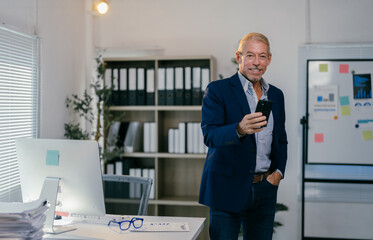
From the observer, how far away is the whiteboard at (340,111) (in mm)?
3551

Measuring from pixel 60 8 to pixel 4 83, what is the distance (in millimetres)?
1055

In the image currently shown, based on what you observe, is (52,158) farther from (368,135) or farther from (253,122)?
(368,135)

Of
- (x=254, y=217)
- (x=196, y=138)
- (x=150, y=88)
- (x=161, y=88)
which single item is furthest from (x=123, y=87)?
(x=254, y=217)

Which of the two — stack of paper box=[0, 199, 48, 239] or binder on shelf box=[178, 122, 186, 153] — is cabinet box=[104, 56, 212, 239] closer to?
binder on shelf box=[178, 122, 186, 153]

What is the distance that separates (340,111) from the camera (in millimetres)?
3586

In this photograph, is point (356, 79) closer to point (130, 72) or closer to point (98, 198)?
point (130, 72)

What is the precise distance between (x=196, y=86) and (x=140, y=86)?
502 millimetres

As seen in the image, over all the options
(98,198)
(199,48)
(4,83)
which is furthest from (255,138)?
(199,48)

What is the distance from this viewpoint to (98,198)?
5.74ft

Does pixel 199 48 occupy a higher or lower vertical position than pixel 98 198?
higher

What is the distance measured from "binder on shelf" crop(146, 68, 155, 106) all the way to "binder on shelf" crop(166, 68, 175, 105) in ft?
0.45

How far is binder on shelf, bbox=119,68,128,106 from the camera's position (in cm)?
Result: 362

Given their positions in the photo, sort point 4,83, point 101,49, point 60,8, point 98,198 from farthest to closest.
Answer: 1. point 101,49
2. point 60,8
3. point 4,83
4. point 98,198

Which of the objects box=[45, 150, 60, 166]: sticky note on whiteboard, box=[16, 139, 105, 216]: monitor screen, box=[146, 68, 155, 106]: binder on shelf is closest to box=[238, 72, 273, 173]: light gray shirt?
box=[16, 139, 105, 216]: monitor screen
